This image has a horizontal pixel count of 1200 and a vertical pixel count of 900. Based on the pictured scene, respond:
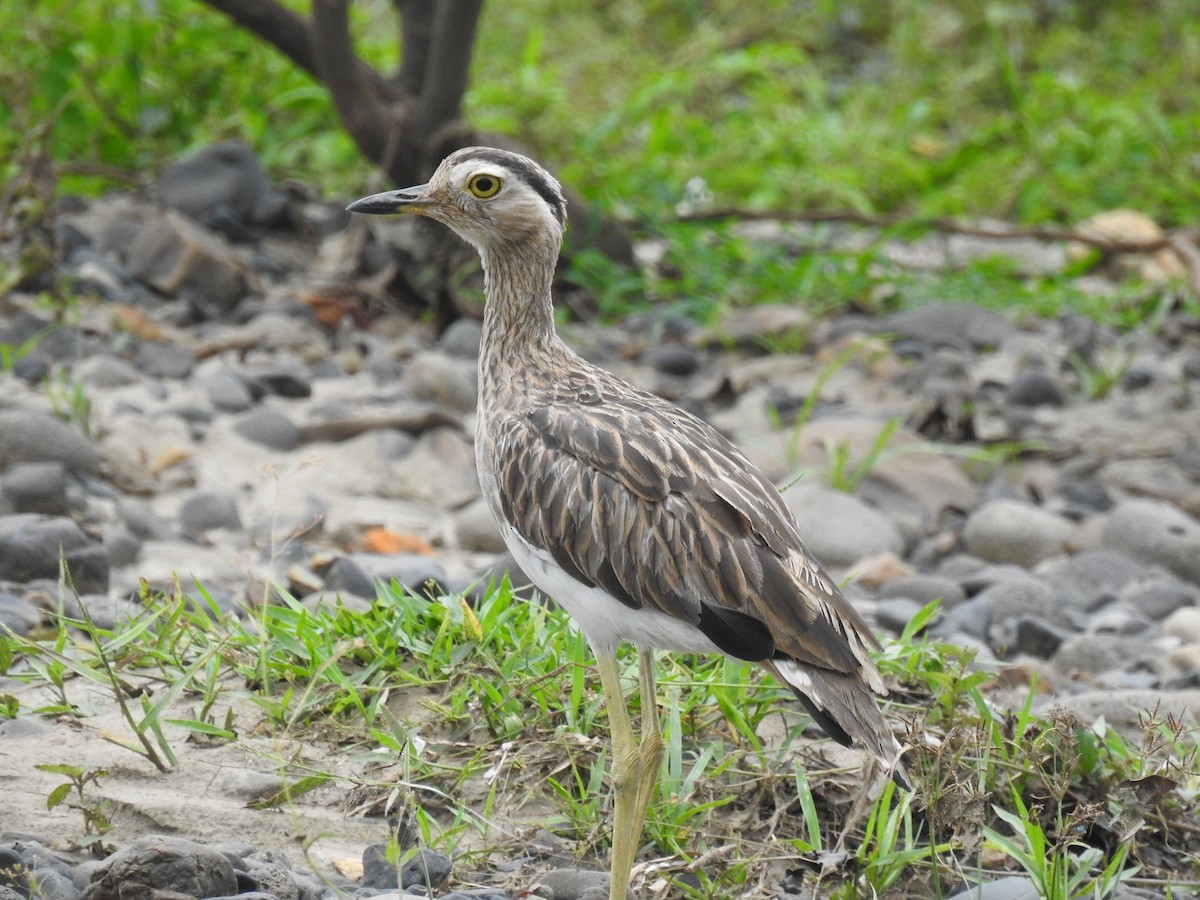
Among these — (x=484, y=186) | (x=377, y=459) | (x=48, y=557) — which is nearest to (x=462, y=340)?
(x=377, y=459)

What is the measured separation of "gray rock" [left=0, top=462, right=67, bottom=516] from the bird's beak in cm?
205

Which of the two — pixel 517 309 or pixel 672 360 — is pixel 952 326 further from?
pixel 517 309

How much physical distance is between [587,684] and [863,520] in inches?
101

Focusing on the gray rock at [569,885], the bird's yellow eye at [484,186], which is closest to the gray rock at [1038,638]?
the gray rock at [569,885]

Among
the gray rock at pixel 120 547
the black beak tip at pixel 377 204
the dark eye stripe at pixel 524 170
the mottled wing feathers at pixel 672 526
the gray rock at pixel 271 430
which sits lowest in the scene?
the gray rock at pixel 120 547

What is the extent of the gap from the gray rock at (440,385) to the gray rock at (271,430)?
75cm

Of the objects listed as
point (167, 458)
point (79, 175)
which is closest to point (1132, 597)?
point (167, 458)

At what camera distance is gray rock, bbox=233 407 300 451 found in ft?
21.7

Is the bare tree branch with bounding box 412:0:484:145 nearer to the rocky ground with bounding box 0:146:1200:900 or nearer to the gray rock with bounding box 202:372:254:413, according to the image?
the rocky ground with bounding box 0:146:1200:900

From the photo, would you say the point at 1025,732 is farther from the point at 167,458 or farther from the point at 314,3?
the point at 314,3

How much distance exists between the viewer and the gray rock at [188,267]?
7.86m

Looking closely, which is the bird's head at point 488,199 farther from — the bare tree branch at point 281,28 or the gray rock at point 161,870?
the bare tree branch at point 281,28

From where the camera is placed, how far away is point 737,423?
753 centimetres

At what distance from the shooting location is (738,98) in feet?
40.7
